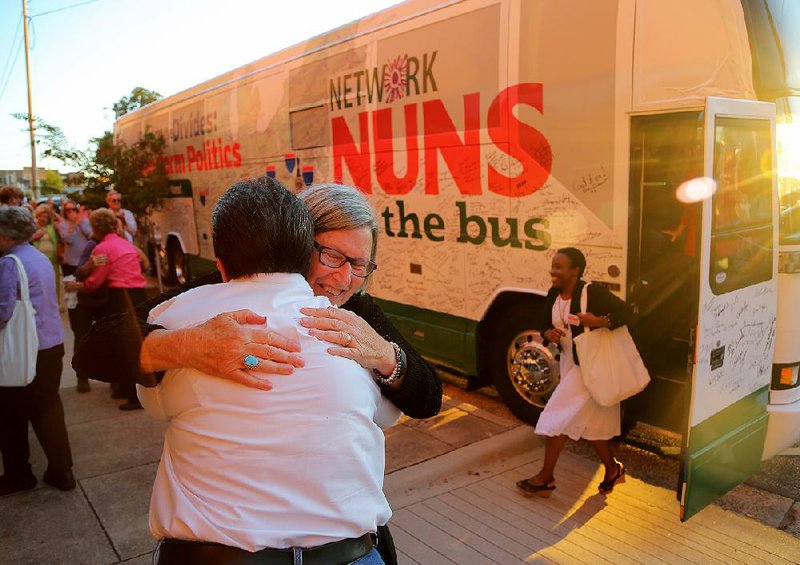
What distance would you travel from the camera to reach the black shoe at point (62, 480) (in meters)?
4.30

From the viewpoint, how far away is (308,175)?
7758 mm

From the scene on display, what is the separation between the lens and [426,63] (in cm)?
596

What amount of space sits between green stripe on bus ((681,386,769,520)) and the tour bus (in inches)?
0.6

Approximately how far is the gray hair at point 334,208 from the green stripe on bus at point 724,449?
237cm

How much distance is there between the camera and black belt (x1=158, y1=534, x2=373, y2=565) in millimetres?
1365

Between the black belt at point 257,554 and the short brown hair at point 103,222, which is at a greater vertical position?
the short brown hair at point 103,222

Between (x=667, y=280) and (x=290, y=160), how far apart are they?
14.8ft

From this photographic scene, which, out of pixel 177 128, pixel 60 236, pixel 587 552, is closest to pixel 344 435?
pixel 587 552

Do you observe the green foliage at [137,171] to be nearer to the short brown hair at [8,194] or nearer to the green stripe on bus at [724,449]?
the short brown hair at [8,194]

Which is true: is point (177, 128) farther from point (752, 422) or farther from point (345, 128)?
point (752, 422)

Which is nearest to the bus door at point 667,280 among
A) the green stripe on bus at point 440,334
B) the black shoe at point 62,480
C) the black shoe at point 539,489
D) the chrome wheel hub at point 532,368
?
the chrome wheel hub at point 532,368

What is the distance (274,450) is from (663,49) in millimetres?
3971

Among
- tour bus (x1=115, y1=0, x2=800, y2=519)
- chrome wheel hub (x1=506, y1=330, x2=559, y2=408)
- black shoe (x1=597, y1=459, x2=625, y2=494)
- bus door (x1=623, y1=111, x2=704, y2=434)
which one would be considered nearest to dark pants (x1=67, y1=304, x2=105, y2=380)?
tour bus (x1=115, y1=0, x2=800, y2=519)

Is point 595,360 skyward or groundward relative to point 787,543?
skyward
